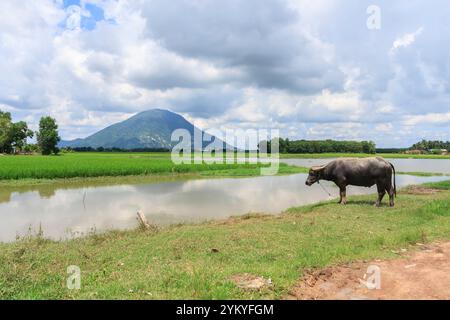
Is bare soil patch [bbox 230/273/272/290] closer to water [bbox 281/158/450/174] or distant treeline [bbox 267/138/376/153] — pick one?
water [bbox 281/158/450/174]

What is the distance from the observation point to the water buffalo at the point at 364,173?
496 inches

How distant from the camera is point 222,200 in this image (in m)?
17.0

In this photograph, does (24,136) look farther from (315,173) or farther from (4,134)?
(315,173)

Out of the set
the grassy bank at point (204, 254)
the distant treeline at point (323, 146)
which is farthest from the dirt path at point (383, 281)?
the distant treeline at point (323, 146)

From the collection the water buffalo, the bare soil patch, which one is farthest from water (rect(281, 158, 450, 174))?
the bare soil patch

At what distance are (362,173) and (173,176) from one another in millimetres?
19936

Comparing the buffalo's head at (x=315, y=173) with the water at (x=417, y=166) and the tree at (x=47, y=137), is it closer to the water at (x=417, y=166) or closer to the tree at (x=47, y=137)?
the water at (x=417, y=166)

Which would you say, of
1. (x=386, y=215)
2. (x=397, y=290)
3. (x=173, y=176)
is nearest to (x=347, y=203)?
(x=386, y=215)

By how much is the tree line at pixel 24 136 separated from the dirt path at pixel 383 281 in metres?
76.9

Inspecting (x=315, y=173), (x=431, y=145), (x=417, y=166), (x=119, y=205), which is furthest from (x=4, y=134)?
(x=431, y=145)

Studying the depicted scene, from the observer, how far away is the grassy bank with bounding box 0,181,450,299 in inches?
190

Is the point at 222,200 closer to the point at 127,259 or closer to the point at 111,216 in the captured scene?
the point at 111,216

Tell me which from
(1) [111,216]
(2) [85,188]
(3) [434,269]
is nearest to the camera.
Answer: (3) [434,269]
